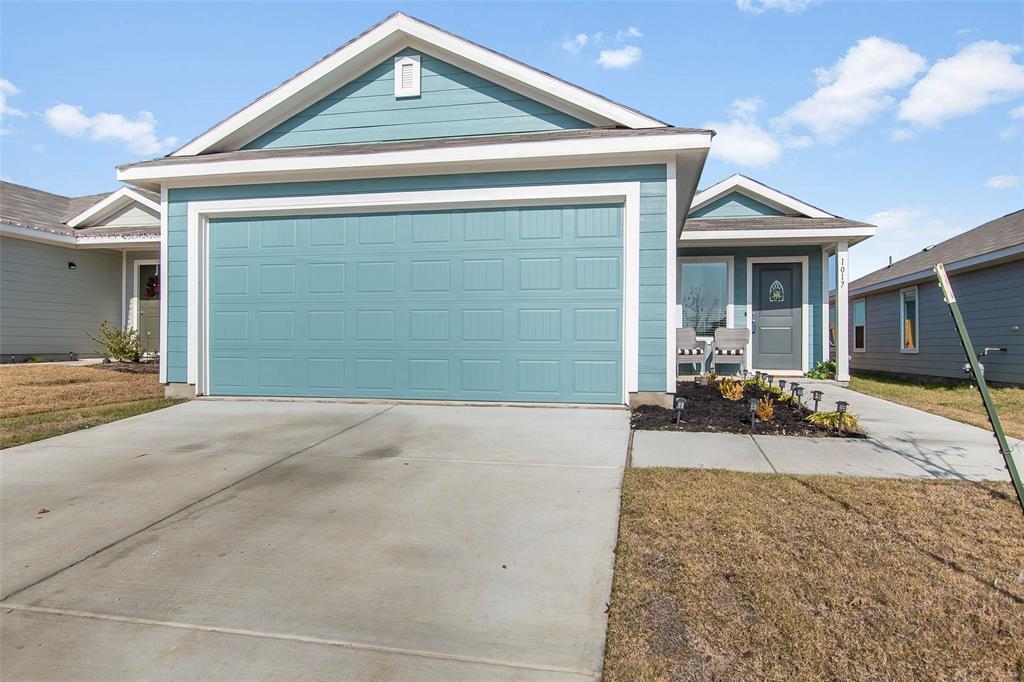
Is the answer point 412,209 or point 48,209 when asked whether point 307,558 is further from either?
point 48,209

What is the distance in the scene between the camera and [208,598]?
96.8 inches

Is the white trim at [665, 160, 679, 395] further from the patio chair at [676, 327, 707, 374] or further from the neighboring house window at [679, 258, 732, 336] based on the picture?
the neighboring house window at [679, 258, 732, 336]

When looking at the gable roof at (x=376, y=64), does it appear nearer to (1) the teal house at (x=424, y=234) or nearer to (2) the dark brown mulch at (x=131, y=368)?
(1) the teal house at (x=424, y=234)

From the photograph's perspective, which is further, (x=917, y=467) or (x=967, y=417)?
(x=967, y=417)

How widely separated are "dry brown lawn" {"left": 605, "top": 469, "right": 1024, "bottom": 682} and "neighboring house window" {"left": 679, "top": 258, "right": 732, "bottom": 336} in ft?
28.0

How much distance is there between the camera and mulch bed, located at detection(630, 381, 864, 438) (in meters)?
5.77

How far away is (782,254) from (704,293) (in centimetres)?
185

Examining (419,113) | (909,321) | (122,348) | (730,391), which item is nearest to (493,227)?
(419,113)

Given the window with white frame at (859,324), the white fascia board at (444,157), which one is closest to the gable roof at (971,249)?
the window with white frame at (859,324)

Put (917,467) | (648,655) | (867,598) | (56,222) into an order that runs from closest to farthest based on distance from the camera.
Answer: (648,655)
(867,598)
(917,467)
(56,222)

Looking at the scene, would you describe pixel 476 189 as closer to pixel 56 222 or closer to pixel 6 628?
pixel 6 628

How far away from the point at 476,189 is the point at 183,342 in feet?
15.7

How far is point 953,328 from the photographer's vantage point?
40.2 ft

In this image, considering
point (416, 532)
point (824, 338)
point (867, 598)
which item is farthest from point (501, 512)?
point (824, 338)
